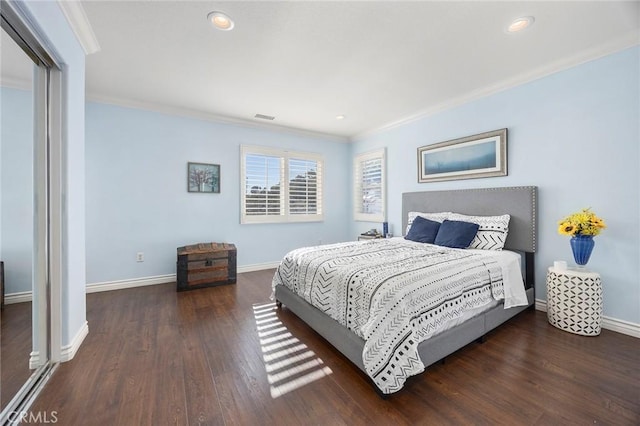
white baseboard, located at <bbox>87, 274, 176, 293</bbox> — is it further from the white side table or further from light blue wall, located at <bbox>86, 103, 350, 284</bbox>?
the white side table

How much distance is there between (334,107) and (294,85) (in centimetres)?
87

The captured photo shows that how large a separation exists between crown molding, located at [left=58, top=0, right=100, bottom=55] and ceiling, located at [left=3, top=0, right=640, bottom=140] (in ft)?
0.16

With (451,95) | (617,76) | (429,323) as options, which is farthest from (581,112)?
(429,323)

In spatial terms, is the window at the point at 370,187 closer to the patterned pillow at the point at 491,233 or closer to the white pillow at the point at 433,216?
the white pillow at the point at 433,216

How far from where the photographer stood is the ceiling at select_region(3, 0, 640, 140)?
194 cm

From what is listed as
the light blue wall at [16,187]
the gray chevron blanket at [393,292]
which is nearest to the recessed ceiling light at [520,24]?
the gray chevron blanket at [393,292]

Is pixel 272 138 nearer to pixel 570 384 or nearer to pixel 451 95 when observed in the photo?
pixel 451 95

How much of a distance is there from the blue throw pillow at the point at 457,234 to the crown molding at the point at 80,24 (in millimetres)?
3932

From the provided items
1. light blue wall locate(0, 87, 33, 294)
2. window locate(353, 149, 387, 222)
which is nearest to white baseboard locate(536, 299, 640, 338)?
window locate(353, 149, 387, 222)

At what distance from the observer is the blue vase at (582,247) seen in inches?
90.5

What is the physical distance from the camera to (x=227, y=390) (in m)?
1.64

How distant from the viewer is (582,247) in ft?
7.63

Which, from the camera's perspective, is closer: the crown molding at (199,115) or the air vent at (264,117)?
the crown molding at (199,115)

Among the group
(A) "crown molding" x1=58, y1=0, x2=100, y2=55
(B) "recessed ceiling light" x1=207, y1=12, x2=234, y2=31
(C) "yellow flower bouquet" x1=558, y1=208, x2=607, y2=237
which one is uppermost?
(B) "recessed ceiling light" x1=207, y1=12, x2=234, y2=31
